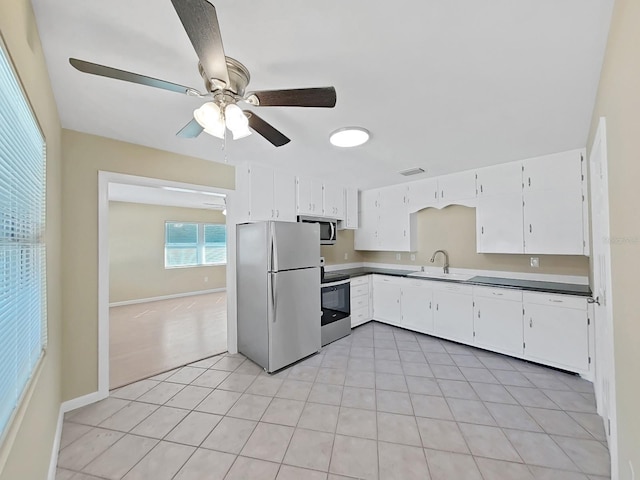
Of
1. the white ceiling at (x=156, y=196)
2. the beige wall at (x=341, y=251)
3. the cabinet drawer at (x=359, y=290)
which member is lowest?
the cabinet drawer at (x=359, y=290)

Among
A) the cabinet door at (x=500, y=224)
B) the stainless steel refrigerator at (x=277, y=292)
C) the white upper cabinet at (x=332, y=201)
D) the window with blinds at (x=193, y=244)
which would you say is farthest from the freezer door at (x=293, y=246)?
the window with blinds at (x=193, y=244)

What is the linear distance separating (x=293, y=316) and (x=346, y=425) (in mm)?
1234

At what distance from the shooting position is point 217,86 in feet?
4.11

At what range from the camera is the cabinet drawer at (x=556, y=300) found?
250 cm

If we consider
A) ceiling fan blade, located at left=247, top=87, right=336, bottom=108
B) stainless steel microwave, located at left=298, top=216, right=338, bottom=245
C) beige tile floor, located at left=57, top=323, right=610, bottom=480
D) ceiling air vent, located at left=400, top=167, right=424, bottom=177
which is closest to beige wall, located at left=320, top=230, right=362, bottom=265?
stainless steel microwave, located at left=298, top=216, right=338, bottom=245

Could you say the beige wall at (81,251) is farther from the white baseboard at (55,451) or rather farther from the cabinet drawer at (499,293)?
the cabinet drawer at (499,293)

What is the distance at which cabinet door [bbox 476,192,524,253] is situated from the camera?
122 inches

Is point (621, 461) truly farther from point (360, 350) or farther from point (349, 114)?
point (349, 114)

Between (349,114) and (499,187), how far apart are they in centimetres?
244

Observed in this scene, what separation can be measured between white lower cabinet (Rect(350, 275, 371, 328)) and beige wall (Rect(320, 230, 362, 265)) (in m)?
0.70

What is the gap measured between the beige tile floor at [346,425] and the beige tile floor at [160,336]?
12.5 inches

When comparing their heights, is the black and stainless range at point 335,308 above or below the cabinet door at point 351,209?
below

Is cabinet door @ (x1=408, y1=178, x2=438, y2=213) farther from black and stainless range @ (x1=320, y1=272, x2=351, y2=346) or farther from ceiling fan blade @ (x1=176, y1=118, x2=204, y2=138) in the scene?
ceiling fan blade @ (x1=176, y1=118, x2=204, y2=138)

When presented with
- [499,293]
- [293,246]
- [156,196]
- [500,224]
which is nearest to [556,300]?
[499,293]
